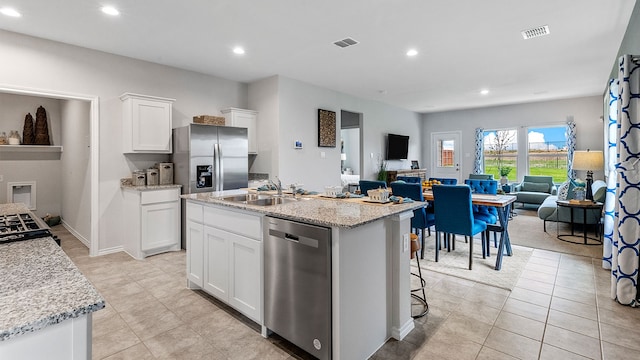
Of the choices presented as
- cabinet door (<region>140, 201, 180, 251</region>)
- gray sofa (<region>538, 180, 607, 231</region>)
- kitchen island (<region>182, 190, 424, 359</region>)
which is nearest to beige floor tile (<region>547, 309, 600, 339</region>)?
kitchen island (<region>182, 190, 424, 359</region>)

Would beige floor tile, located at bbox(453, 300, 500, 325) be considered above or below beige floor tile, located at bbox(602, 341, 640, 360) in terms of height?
above

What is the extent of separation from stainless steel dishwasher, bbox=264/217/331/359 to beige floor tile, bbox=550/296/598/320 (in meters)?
2.14

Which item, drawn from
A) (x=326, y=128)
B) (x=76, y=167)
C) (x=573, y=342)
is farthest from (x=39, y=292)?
(x=326, y=128)

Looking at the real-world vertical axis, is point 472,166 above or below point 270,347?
above

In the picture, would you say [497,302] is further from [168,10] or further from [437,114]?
[437,114]

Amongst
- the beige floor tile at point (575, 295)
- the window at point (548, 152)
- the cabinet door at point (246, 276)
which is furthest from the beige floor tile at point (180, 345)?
the window at point (548, 152)

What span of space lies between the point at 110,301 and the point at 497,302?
11.4 ft

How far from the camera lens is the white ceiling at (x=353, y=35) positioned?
304cm

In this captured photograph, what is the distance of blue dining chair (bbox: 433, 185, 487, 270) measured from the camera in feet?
11.7

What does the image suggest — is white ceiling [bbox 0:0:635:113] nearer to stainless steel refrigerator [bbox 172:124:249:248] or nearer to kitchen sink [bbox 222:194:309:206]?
stainless steel refrigerator [bbox 172:124:249:248]

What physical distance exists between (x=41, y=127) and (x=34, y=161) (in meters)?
0.69

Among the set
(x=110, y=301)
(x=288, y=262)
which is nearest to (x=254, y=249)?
(x=288, y=262)

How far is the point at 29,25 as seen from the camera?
133 inches

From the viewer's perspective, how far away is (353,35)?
3695 mm
